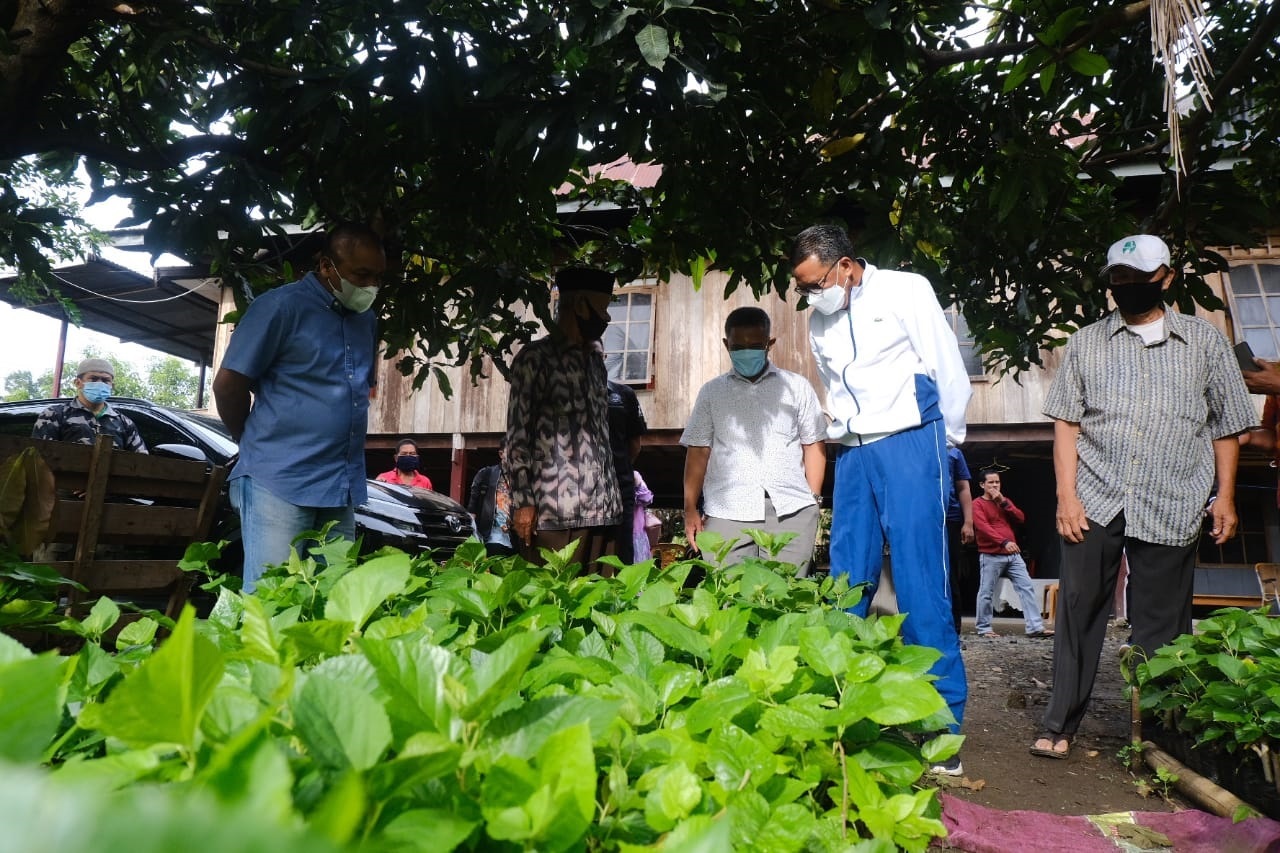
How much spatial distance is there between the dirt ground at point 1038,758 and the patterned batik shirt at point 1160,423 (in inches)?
35.8

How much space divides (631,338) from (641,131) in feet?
30.9

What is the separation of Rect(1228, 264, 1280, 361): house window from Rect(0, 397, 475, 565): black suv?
9.62 metres

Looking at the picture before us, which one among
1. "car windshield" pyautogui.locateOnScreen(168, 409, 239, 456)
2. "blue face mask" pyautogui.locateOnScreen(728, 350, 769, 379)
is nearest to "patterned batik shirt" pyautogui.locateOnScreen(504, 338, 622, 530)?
"blue face mask" pyautogui.locateOnScreen(728, 350, 769, 379)

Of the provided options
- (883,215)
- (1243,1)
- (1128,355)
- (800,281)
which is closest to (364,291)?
(800,281)

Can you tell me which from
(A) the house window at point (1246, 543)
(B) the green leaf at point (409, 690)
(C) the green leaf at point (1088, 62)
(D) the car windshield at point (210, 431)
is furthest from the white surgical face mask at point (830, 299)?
(A) the house window at point (1246, 543)

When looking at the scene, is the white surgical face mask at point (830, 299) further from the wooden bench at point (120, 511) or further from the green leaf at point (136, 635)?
the green leaf at point (136, 635)

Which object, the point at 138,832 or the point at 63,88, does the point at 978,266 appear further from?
the point at 138,832

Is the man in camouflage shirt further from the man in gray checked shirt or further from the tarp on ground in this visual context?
the tarp on ground

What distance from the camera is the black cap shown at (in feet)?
13.5

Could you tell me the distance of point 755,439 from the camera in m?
3.95

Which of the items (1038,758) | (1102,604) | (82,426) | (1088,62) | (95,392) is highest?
(1088,62)

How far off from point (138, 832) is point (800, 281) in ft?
11.0

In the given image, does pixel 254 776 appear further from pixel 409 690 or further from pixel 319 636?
pixel 319 636

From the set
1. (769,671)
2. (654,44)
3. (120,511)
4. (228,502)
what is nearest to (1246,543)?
(228,502)
